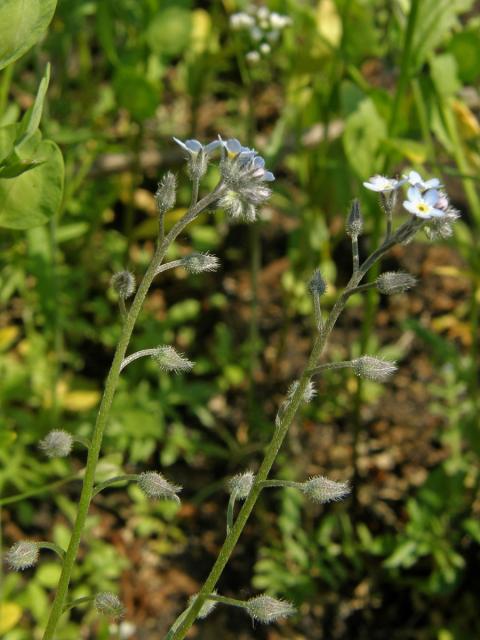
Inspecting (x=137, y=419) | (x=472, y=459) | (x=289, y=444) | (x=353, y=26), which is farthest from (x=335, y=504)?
(x=353, y=26)

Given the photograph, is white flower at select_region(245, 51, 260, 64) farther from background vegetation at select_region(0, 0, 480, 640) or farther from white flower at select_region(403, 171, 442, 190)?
white flower at select_region(403, 171, 442, 190)

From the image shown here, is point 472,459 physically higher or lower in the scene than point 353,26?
lower

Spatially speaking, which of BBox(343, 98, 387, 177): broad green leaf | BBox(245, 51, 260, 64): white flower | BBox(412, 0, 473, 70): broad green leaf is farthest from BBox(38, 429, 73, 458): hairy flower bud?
BBox(245, 51, 260, 64): white flower

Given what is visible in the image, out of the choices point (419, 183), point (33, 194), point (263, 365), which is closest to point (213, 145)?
point (419, 183)

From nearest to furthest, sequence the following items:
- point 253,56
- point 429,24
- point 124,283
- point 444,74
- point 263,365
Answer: point 124,283 < point 429,24 < point 444,74 < point 253,56 < point 263,365

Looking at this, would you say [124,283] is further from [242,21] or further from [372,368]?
[242,21]

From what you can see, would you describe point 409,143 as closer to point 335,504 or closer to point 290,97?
point 290,97
